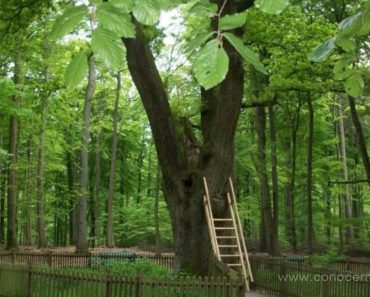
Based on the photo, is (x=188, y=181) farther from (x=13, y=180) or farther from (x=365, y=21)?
(x=13, y=180)

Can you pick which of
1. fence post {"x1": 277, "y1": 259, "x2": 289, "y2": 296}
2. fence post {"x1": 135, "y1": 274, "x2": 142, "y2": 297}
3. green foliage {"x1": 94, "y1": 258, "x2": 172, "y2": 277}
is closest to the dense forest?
green foliage {"x1": 94, "y1": 258, "x2": 172, "y2": 277}

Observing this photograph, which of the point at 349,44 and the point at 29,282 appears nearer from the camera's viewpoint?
the point at 349,44

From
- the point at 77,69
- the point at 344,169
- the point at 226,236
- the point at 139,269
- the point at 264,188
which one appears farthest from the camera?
the point at 344,169

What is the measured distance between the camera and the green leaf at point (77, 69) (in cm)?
134

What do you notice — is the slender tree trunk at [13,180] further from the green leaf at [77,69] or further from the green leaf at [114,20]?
the green leaf at [114,20]

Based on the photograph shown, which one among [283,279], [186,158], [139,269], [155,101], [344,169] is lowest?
[283,279]

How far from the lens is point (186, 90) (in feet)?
70.1

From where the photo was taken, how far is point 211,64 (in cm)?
124

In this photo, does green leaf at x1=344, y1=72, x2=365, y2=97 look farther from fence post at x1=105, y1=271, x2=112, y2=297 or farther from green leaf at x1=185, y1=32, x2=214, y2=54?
fence post at x1=105, y1=271, x2=112, y2=297

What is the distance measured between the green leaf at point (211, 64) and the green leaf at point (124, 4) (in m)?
0.23

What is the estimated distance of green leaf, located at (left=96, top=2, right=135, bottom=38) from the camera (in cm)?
123

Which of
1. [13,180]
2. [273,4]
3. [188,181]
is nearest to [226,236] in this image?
[188,181]

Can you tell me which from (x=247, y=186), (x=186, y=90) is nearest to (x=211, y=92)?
(x=186, y=90)

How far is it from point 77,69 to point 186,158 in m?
10.2
